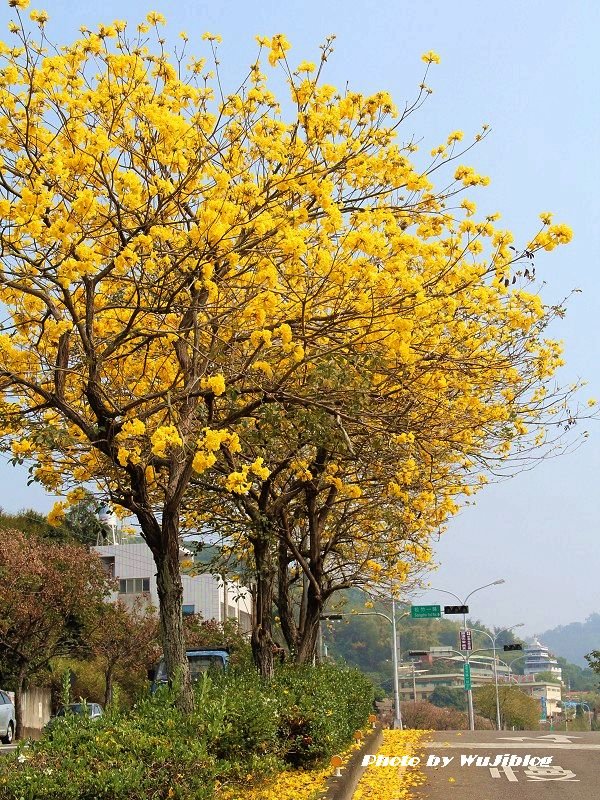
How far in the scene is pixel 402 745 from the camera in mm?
14820

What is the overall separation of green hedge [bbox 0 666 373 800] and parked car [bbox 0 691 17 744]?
15.5 meters

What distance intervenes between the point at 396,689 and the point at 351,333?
33032 mm

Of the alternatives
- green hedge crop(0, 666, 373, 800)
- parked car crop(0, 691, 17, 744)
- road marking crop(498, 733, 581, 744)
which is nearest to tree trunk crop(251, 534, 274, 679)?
green hedge crop(0, 666, 373, 800)

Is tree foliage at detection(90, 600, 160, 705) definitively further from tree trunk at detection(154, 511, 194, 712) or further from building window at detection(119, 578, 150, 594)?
tree trunk at detection(154, 511, 194, 712)

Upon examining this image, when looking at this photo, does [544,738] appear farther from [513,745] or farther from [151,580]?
[151,580]

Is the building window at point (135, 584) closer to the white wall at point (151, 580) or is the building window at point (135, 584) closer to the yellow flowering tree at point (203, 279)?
the white wall at point (151, 580)

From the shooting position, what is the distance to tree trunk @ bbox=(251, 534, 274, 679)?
11.8m

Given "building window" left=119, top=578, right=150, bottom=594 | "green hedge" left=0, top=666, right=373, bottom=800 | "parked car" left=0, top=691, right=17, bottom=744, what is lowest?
"parked car" left=0, top=691, right=17, bottom=744

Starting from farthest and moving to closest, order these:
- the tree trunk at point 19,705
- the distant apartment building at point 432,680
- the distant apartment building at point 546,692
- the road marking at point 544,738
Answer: the distant apartment building at point 546,692
the distant apartment building at point 432,680
the tree trunk at point 19,705
the road marking at point 544,738

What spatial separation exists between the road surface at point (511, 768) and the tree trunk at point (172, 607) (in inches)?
118

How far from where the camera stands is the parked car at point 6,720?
22.5 metres

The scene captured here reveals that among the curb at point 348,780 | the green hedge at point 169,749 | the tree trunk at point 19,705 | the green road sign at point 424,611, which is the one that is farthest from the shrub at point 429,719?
the green hedge at point 169,749

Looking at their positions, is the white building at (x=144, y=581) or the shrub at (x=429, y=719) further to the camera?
the shrub at (x=429, y=719)

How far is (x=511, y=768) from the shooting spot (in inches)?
447
